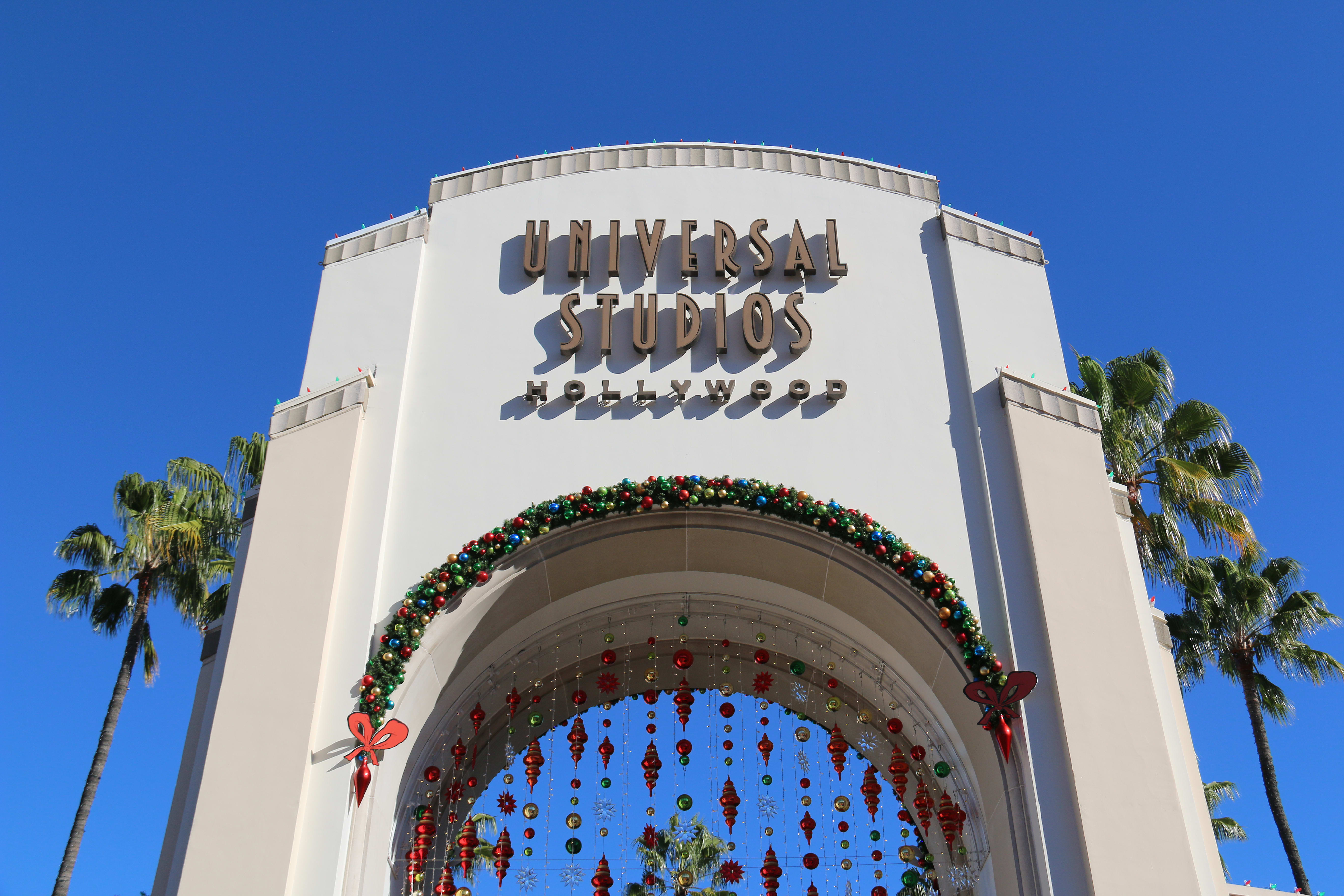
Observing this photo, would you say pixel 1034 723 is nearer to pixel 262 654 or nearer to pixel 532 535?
pixel 532 535

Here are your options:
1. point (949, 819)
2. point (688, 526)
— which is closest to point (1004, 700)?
point (949, 819)

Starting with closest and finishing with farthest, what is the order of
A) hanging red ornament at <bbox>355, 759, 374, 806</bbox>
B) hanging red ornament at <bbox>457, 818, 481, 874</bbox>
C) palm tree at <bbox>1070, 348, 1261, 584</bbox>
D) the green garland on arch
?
hanging red ornament at <bbox>355, 759, 374, 806</bbox>, the green garland on arch, hanging red ornament at <bbox>457, 818, 481, 874</bbox>, palm tree at <bbox>1070, 348, 1261, 584</bbox>

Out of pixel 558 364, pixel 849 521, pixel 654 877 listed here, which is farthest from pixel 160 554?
pixel 849 521

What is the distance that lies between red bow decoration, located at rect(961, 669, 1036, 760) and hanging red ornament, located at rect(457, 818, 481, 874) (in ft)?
17.2

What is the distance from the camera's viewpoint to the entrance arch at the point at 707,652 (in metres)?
10.1

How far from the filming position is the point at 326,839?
29.6 feet

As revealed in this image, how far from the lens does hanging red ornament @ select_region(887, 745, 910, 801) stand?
1080cm

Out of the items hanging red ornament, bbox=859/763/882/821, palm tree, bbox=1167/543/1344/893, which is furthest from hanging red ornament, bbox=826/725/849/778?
palm tree, bbox=1167/543/1344/893

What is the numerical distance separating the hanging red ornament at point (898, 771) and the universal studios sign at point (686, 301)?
3.81 meters

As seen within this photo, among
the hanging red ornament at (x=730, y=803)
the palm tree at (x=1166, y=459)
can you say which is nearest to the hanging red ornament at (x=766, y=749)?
the hanging red ornament at (x=730, y=803)

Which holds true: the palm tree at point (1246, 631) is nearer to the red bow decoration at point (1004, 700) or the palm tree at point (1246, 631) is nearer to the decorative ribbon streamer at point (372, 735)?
the red bow decoration at point (1004, 700)

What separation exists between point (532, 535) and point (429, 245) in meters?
4.12

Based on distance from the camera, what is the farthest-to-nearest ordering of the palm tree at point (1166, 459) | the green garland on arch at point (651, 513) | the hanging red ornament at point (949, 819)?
the palm tree at point (1166, 459) → the hanging red ornament at point (949, 819) → the green garland on arch at point (651, 513)

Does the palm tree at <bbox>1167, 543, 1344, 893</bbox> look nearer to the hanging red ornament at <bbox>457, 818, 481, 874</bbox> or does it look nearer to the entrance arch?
the entrance arch
